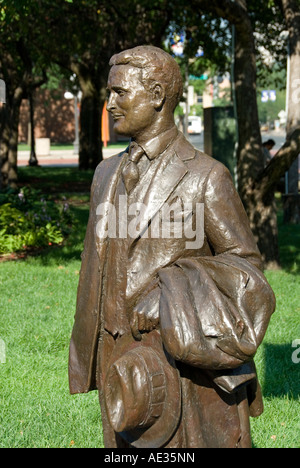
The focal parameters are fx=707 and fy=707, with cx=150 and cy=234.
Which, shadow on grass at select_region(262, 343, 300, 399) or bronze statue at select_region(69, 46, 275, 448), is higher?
bronze statue at select_region(69, 46, 275, 448)

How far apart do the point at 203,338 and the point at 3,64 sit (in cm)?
1666

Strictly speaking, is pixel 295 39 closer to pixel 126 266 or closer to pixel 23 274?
pixel 23 274

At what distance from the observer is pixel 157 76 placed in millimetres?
3324

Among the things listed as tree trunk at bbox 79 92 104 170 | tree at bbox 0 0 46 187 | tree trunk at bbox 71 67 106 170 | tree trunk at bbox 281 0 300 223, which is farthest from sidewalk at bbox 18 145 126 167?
tree trunk at bbox 281 0 300 223

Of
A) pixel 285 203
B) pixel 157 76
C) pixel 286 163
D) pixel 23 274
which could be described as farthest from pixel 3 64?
pixel 157 76

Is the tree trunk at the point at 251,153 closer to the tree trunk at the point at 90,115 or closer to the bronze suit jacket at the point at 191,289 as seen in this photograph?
the bronze suit jacket at the point at 191,289

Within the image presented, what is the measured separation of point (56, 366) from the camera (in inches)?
270

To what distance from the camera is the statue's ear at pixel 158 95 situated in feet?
10.9

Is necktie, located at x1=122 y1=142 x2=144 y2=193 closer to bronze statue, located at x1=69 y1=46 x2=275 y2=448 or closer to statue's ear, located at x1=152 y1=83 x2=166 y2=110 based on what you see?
bronze statue, located at x1=69 y1=46 x2=275 y2=448

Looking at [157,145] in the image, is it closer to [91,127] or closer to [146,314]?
[146,314]

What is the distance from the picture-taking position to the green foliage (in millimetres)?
12562

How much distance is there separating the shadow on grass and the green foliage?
6.23 metres

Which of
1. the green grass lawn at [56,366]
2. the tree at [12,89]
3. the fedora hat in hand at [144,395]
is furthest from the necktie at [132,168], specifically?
the tree at [12,89]
